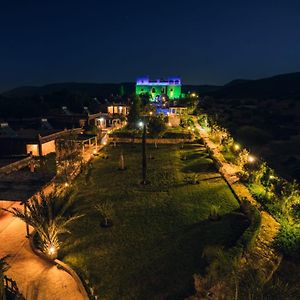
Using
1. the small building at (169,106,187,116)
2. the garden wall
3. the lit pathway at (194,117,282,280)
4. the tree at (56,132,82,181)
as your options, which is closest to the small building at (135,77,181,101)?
the small building at (169,106,187,116)

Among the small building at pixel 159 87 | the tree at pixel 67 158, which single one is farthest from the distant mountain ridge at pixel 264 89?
the tree at pixel 67 158

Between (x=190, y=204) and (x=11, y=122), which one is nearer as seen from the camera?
(x=190, y=204)

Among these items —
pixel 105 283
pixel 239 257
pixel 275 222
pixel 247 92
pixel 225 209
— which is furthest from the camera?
pixel 247 92

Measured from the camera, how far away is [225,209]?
18594 millimetres

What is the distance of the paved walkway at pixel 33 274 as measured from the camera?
11.1m

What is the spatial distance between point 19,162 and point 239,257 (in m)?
17.4

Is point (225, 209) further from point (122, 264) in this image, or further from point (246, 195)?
point (122, 264)

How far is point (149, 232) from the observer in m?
15.7

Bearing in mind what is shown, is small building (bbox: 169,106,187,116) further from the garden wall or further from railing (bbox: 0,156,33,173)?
railing (bbox: 0,156,33,173)

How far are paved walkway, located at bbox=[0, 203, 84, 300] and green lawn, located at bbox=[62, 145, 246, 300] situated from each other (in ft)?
2.55

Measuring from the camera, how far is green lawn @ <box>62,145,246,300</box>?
38.6 ft

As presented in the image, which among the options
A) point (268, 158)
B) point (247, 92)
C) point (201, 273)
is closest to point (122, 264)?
point (201, 273)

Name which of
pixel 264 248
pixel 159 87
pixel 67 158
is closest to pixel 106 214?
pixel 264 248

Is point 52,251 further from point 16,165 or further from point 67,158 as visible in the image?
point 67,158
